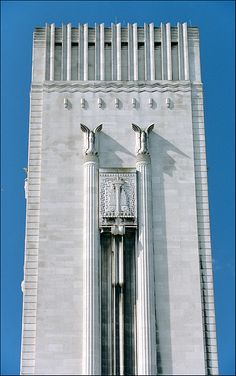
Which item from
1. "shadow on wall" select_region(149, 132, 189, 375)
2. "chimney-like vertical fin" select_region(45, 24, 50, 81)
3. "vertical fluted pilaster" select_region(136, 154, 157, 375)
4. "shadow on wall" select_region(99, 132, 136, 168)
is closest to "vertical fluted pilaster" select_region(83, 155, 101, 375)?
"shadow on wall" select_region(99, 132, 136, 168)

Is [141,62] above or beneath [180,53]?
beneath

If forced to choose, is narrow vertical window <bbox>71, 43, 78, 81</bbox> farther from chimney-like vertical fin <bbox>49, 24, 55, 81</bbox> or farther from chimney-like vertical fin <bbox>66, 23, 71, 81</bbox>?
chimney-like vertical fin <bbox>49, 24, 55, 81</bbox>

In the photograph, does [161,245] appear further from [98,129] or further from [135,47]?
[135,47]

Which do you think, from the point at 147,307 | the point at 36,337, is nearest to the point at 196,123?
the point at 147,307

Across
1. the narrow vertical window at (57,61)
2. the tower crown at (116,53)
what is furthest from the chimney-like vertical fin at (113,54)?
the narrow vertical window at (57,61)

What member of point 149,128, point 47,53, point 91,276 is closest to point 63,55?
point 47,53

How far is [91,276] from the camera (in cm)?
4197

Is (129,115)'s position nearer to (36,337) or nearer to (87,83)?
(87,83)

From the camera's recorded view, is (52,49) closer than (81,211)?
No

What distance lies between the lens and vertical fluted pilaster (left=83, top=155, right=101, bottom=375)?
133 feet

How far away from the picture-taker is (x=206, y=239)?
43438 millimetres

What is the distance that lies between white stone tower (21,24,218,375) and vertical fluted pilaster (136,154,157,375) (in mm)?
50

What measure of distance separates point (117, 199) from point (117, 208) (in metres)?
0.42

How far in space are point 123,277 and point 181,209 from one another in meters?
4.12
